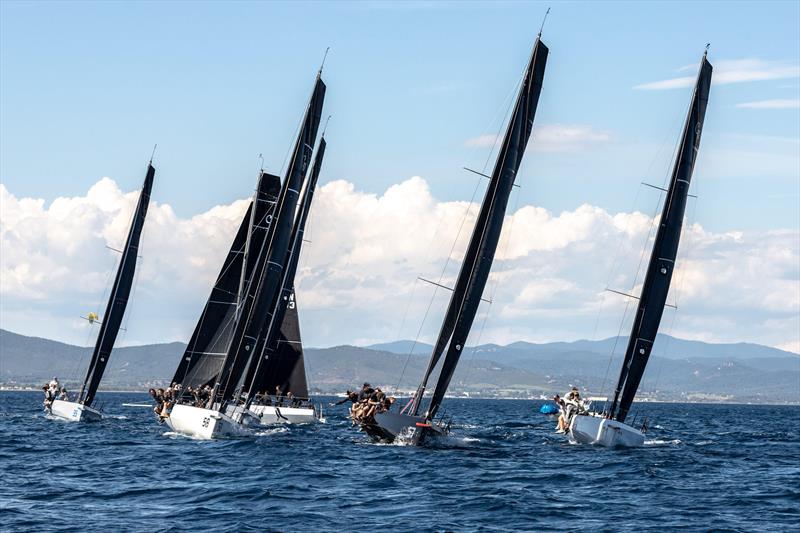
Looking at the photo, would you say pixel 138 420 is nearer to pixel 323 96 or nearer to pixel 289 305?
pixel 289 305

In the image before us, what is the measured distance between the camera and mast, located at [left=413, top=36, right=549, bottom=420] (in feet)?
158

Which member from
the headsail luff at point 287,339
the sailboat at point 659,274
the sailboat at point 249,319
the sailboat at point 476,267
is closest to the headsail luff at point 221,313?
the headsail luff at point 287,339

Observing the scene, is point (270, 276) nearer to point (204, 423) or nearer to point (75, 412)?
point (204, 423)

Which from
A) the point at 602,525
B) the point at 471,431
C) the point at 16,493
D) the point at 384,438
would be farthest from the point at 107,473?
the point at 471,431

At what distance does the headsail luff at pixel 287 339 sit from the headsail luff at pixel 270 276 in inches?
389

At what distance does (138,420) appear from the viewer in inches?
2958

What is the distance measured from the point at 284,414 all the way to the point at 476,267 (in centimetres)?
2445

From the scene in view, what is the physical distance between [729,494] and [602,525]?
8.22 m

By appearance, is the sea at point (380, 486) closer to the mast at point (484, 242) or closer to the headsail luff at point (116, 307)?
the mast at point (484, 242)

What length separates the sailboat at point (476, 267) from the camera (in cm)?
4784

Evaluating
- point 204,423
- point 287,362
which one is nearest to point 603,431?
point 204,423

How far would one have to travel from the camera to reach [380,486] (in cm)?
3659

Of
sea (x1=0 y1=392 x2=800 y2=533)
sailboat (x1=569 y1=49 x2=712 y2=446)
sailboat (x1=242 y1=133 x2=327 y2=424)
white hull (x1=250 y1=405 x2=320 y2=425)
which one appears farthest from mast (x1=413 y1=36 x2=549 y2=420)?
white hull (x1=250 y1=405 x2=320 y2=425)

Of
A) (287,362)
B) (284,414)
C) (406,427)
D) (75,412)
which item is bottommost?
(75,412)
